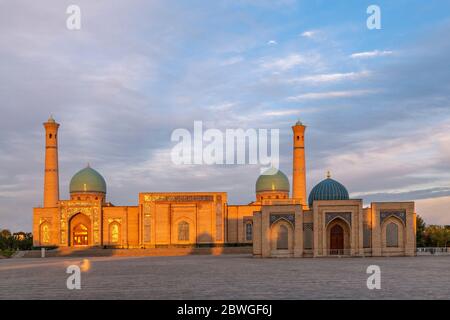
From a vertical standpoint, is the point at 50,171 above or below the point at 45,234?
above

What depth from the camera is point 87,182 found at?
67375 mm

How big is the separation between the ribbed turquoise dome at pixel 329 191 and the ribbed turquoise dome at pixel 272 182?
64.7ft

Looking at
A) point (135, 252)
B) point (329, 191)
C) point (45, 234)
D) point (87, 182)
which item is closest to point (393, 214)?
point (329, 191)

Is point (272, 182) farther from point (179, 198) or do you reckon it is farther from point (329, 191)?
point (329, 191)

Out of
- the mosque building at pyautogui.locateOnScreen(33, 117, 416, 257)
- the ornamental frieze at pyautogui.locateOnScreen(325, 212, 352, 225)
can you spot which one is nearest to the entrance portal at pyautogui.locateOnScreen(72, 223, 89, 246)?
the mosque building at pyautogui.locateOnScreen(33, 117, 416, 257)

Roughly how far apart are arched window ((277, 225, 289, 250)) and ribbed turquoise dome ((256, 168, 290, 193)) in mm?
24650

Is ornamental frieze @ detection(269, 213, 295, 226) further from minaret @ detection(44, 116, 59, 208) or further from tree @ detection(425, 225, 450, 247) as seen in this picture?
minaret @ detection(44, 116, 59, 208)

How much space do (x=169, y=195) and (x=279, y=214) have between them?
809 inches

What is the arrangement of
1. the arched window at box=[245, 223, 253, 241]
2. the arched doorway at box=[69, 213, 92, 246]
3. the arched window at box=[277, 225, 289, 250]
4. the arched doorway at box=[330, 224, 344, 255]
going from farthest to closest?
1. the arched window at box=[245, 223, 253, 241]
2. the arched doorway at box=[69, 213, 92, 246]
3. the arched doorway at box=[330, 224, 344, 255]
4. the arched window at box=[277, 225, 289, 250]

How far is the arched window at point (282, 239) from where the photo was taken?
44.4 m

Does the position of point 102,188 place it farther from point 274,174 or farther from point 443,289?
point 443,289

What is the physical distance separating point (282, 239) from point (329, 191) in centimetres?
641

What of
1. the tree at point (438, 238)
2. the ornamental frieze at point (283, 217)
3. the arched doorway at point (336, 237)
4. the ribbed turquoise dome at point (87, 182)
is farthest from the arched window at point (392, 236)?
the ribbed turquoise dome at point (87, 182)

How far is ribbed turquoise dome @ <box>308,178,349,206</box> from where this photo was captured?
48.1m
